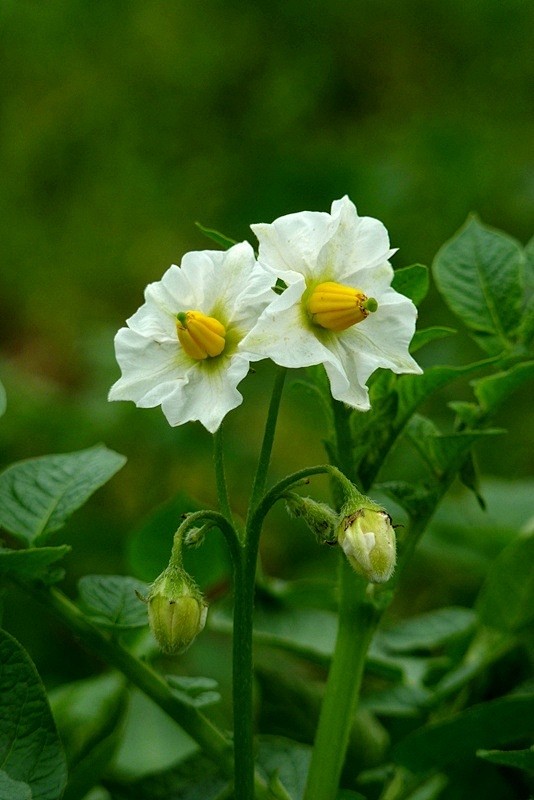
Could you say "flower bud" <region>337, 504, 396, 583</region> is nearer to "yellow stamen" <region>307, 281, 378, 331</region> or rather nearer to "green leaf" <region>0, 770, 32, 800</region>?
"yellow stamen" <region>307, 281, 378, 331</region>

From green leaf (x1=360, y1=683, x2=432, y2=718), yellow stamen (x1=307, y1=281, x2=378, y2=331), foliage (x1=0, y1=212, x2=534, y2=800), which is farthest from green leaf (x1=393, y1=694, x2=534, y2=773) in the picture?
yellow stamen (x1=307, y1=281, x2=378, y2=331)

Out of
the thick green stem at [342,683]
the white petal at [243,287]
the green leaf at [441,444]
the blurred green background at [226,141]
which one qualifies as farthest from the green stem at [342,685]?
the blurred green background at [226,141]

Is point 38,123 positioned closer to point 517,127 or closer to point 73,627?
point 517,127

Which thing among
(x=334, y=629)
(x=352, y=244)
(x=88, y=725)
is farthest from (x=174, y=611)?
(x=334, y=629)

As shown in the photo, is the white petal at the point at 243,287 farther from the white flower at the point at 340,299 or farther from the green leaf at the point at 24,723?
the green leaf at the point at 24,723

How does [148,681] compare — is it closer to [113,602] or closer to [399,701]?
[113,602]
